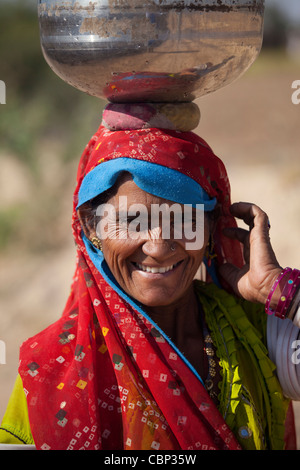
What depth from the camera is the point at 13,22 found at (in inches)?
747

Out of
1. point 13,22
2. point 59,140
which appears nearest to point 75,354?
point 59,140

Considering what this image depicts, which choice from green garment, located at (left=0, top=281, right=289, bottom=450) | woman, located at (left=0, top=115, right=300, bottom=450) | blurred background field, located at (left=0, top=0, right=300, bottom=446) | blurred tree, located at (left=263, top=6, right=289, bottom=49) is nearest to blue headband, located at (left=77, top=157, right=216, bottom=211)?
woman, located at (left=0, top=115, right=300, bottom=450)

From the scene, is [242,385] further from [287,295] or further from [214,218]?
[214,218]

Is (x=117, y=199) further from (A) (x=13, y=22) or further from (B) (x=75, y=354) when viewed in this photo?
(A) (x=13, y=22)

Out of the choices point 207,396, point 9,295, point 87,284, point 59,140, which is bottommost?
point 9,295

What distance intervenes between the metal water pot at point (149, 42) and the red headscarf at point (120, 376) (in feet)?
0.74

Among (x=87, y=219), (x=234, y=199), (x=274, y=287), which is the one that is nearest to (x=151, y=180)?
(x=87, y=219)

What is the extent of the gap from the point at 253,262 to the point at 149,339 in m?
0.48

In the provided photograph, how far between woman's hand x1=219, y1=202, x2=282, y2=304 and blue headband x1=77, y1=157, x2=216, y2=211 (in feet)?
1.00

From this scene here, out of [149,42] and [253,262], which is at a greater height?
[149,42]

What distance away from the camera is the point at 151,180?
2.05 meters

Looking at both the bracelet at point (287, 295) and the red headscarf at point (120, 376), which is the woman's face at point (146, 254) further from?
the bracelet at point (287, 295)

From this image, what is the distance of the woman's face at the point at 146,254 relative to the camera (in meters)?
2.10
